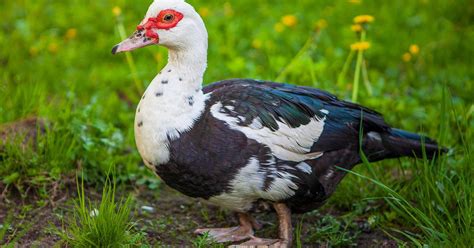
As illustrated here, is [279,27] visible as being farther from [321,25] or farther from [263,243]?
[263,243]

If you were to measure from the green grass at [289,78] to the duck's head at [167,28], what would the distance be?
2.68 ft

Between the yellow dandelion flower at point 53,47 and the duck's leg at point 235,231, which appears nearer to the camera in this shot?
the duck's leg at point 235,231

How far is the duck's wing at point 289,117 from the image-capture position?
3646mm

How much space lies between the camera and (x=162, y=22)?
3.66 meters

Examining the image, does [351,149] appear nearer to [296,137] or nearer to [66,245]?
[296,137]

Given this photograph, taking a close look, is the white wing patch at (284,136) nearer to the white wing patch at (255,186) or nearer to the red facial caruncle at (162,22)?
the white wing patch at (255,186)

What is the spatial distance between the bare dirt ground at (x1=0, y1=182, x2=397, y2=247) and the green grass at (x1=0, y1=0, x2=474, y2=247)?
3.2 inches

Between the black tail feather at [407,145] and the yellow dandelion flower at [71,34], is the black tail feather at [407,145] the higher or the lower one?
the lower one

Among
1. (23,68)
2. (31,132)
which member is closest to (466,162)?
(31,132)

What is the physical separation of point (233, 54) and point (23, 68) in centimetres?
172

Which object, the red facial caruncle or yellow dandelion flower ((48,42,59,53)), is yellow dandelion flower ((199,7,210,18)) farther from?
the red facial caruncle

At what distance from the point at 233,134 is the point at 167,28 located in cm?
62

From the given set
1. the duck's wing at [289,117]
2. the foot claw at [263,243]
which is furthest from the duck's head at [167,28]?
the foot claw at [263,243]

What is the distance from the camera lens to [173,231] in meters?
4.05
